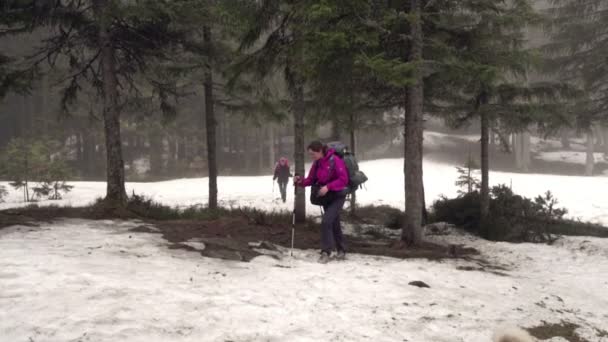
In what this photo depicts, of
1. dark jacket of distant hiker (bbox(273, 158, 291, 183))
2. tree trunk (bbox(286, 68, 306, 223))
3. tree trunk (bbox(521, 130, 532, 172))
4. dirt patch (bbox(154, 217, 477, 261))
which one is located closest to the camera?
dirt patch (bbox(154, 217, 477, 261))

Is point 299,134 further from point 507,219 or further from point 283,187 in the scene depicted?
point 283,187

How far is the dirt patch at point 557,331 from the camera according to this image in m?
4.72

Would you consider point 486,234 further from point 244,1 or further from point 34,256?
point 34,256

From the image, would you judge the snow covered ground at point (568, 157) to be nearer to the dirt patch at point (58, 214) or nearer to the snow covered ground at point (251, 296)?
the snow covered ground at point (251, 296)

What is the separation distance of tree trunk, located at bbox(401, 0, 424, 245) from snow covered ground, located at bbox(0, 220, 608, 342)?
1.47 m

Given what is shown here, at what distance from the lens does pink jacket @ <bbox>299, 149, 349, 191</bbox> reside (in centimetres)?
714

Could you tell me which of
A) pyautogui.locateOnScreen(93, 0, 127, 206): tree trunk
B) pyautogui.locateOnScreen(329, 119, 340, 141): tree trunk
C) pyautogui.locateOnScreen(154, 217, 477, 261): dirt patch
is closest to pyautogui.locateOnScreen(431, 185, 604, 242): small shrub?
pyautogui.locateOnScreen(154, 217, 477, 261): dirt patch

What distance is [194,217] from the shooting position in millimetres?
10977

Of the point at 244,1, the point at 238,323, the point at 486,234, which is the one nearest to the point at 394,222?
the point at 486,234

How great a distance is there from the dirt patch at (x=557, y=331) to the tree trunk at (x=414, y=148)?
400 centimetres

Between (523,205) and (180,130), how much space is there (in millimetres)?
32392

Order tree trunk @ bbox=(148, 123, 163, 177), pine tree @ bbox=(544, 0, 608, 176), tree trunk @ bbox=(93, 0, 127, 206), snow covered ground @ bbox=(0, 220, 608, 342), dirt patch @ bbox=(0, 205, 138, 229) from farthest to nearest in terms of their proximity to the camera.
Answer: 1. tree trunk @ bbox=(148, 123, 163, 177)
2. pine tree @ bbox=(544, 0, 608, 176)
3. tree trunk @ bbox=(93, 0, 127, 206)
4. dirt patch @ bbox=(0, 205, 138, 229)
5. snow covered ground @ bbox=(0, 220, 608, 342)

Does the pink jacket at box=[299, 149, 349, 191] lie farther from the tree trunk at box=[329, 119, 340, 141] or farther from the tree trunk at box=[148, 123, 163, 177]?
the tree trunk at box=[148, 123, 163, 177]

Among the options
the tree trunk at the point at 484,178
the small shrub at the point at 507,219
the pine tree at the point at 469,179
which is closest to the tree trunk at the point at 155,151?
the pine tree at the point at 469,179
